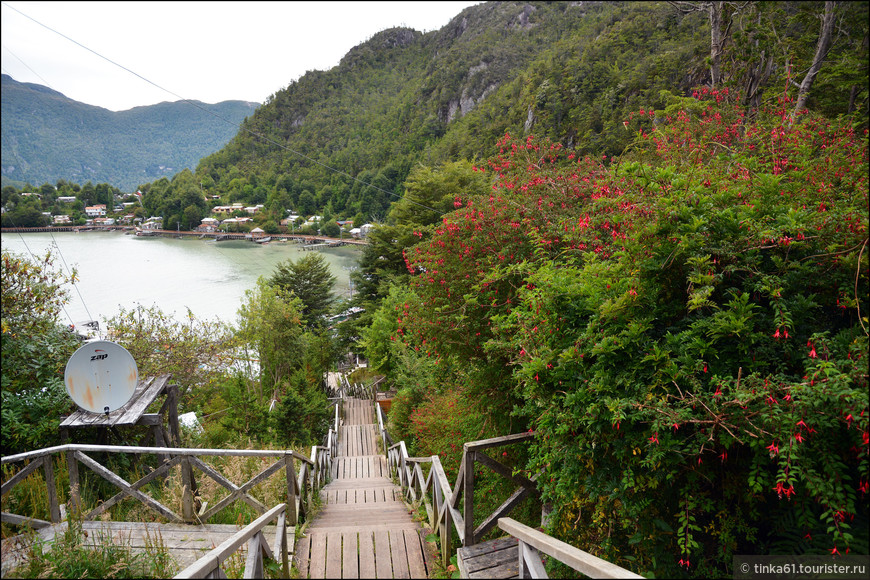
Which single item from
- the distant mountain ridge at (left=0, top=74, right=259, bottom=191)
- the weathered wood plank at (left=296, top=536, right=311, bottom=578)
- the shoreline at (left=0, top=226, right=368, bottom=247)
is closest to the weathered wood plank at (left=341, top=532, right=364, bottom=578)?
the weathered wood plank at (left=296, top=536, right=311, bottom=578)

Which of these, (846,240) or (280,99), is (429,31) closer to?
(280,99)

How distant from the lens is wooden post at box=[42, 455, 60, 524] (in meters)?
3.89

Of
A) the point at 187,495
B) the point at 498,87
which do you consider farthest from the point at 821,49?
the point at 498,87

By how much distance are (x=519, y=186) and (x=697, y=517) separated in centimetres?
518

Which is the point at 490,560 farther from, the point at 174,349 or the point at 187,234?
the point at 187,234

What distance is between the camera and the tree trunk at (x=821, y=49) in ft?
15.6

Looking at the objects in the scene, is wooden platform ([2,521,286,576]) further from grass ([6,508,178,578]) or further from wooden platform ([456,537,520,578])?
wooden platform ([456,537,520,578])

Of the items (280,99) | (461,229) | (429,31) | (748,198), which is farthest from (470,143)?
(429,31)

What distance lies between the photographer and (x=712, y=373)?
2.65 metres

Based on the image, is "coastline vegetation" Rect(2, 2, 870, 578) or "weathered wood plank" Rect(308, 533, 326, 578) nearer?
"coastline vegetation" Rect(2, 2, 870, 578)

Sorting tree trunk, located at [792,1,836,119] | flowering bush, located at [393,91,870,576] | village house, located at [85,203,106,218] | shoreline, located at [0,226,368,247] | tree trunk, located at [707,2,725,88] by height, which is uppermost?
tree trunk, located at [707,2,725,88]

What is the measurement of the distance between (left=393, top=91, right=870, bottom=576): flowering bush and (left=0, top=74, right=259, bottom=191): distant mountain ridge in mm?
4572

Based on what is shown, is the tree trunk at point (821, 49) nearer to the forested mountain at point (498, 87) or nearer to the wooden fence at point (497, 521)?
the forested mountain at point (498, 87)

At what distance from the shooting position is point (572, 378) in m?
3.07
